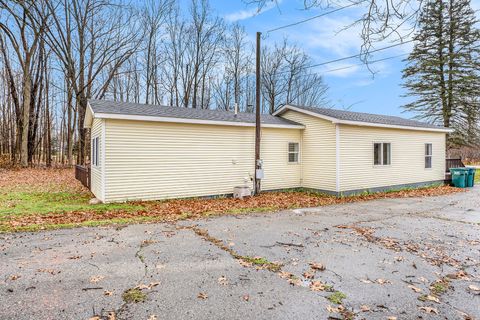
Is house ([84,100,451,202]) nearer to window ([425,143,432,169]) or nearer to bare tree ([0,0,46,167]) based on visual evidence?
window ([425,143,432,169])

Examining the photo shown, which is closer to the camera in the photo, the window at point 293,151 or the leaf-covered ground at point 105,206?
the leaf-covered ground at point 105,206

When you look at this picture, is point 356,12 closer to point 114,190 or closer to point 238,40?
point 114,190

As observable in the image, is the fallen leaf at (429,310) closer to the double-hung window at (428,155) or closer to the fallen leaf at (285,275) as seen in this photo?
the fallen leaf at (285,275)

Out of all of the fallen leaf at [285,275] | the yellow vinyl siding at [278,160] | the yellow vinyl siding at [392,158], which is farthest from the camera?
the yellow vinyl siding at [278,160]

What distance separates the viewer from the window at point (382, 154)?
42.0 feet

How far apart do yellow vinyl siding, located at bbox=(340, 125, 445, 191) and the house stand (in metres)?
0.04

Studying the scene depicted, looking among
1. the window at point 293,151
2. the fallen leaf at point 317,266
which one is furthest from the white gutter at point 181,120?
the fallen leaf at point 317,266

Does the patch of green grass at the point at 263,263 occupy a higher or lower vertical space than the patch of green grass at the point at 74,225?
lower

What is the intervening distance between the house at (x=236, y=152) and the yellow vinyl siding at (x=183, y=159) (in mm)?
31

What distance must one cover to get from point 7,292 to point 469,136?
30.3 meters

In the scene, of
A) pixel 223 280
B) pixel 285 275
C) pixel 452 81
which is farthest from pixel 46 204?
pixel 452 81

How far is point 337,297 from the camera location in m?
3.27

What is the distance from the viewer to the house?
30.2ft

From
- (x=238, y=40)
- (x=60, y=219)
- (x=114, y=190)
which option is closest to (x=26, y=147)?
(x=114, y=190)
